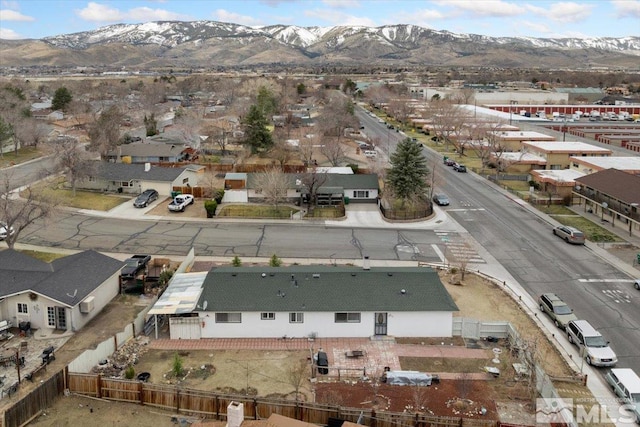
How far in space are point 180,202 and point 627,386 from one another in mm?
40504

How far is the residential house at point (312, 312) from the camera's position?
28359 millimetres

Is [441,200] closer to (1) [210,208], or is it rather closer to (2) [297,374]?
(1) [210,208]

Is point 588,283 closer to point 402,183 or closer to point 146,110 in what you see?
point 402,183

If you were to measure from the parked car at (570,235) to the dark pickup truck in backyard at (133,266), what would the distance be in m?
31.6

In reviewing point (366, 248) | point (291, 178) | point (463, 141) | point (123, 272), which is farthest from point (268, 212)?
point (463, 141)

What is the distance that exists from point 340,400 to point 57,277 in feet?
56.8

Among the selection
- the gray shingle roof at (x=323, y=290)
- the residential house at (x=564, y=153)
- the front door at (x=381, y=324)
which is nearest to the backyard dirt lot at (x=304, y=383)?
the front door at (x=381, y=324)

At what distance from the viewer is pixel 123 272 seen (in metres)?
35.4

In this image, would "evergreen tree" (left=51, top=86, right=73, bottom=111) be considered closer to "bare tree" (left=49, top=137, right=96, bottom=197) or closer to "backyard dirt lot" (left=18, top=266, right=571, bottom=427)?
"bare tree" (left=49, top=137, right=96, bottom=197)

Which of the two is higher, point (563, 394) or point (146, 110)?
point (146, 110)

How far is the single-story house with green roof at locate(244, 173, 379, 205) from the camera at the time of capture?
54.3 metres

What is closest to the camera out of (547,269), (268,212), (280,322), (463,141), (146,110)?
(280,322)

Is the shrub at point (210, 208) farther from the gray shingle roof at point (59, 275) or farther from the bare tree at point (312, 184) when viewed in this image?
the gray shingle roof at point (59, 275)

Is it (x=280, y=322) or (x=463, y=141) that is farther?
(x=463, y=141)
